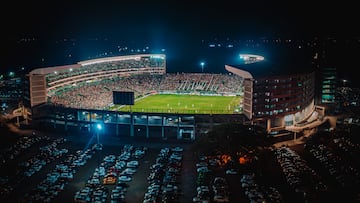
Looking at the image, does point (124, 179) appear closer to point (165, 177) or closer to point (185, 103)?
point (165, 177)

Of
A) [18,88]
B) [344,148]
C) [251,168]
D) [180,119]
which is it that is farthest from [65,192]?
[18,88]

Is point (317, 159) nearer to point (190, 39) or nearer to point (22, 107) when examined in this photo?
point (22, 107)

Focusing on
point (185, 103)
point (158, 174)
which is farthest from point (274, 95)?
point (185, 103)

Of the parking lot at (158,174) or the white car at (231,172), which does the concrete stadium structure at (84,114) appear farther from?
the white car at (231,172)

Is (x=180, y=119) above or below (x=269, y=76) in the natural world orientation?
below

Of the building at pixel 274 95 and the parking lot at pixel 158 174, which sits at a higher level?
the building at pixel 274 95

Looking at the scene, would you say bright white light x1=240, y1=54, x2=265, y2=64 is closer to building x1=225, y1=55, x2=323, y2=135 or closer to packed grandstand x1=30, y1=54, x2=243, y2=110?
packed grandstand x1=30, y1=54, x2=243, y2=110

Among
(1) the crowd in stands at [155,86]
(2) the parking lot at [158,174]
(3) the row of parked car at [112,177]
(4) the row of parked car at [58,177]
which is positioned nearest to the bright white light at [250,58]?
(1) the crowd in stands at [155,86]
